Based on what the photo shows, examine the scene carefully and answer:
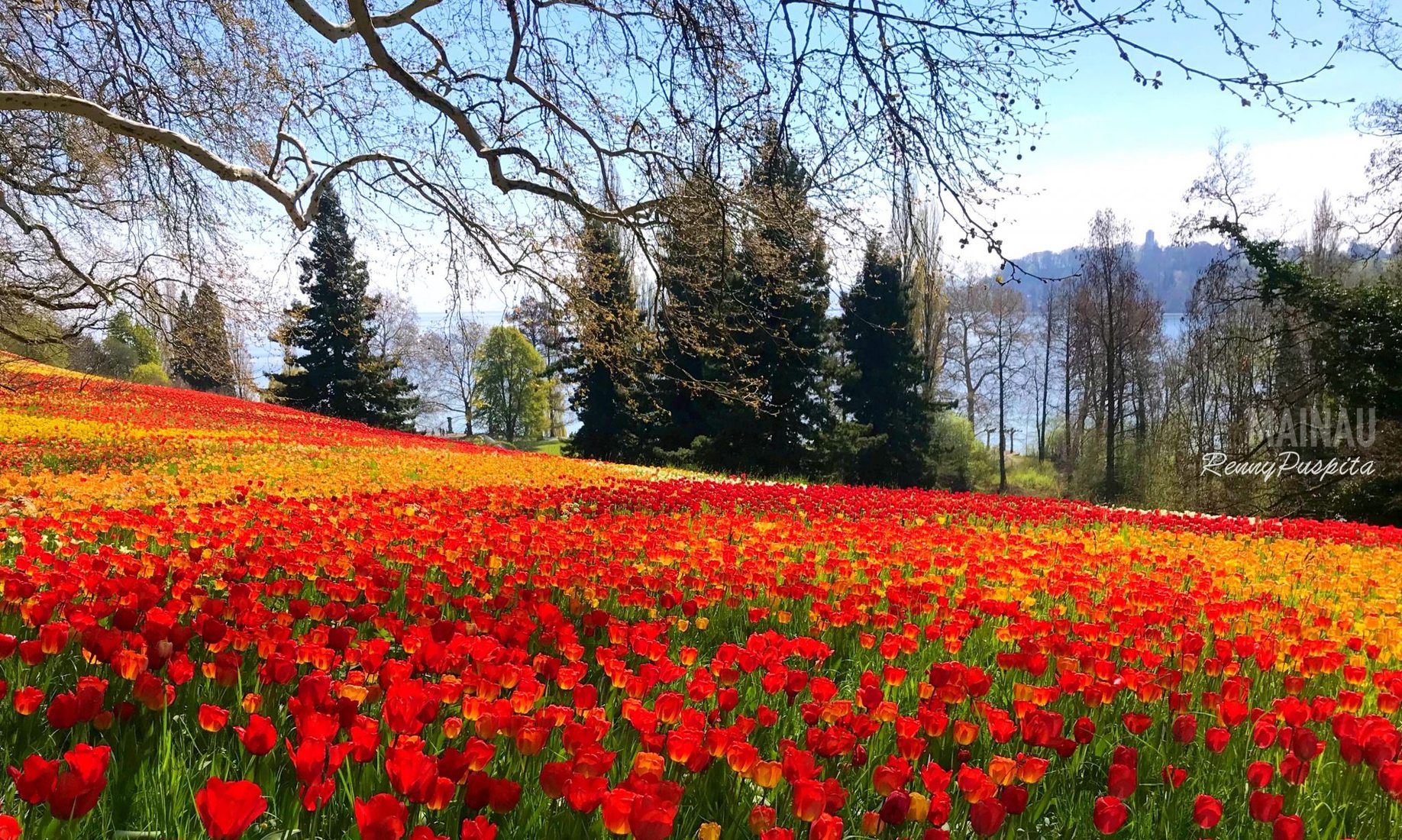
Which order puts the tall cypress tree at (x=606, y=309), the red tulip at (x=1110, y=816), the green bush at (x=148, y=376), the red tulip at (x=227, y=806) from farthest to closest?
the green bush at (x=148, y=376) → the tall cypress tree at (x=606, y=309) → the red tulip at (x=1110, y=816) → the red tulip at (x=227, y=806)

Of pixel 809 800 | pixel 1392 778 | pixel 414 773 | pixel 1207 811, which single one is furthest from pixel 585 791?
pixel 1392 778

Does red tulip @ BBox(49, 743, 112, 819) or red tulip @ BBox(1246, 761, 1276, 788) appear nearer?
red tulip @ BBox(49, 743, 112, 819)

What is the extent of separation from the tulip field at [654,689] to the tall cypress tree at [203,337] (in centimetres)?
553

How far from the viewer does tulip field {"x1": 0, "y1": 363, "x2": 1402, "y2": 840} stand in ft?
4.88

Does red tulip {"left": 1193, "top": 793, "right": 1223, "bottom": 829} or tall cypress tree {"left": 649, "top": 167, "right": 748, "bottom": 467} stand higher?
tall cypress tree {"left": 649, "top": 167, "right": 748, "bottom": 467}

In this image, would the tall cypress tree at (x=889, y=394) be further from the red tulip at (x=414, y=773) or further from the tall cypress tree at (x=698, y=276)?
the red tulip at (x=414, y=773)

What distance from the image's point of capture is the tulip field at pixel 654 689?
Result: 58.6 inches

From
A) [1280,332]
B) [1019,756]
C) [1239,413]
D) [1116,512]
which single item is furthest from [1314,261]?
[1019,756]

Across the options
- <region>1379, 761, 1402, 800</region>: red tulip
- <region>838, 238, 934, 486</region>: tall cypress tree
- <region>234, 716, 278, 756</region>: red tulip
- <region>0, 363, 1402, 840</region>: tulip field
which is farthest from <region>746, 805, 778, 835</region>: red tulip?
<region>838, 238, 934, 486</region>: tall cypress tree

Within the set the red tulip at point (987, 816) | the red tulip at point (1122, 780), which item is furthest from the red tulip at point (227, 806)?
the red tulip at point (1122, 780)

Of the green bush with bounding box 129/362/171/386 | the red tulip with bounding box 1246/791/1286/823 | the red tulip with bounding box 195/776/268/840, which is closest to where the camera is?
the red tulip with bounding box 195/776/268/840

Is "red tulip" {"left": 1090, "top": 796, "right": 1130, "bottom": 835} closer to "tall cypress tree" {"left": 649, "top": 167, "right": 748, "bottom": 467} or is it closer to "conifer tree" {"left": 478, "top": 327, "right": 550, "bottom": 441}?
"tall cypress tree" {"left": 649, "top": 167, "right": 748, "bottom": 467}

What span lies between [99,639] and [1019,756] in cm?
212

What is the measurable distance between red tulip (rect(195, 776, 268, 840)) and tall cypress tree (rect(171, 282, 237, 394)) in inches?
406
